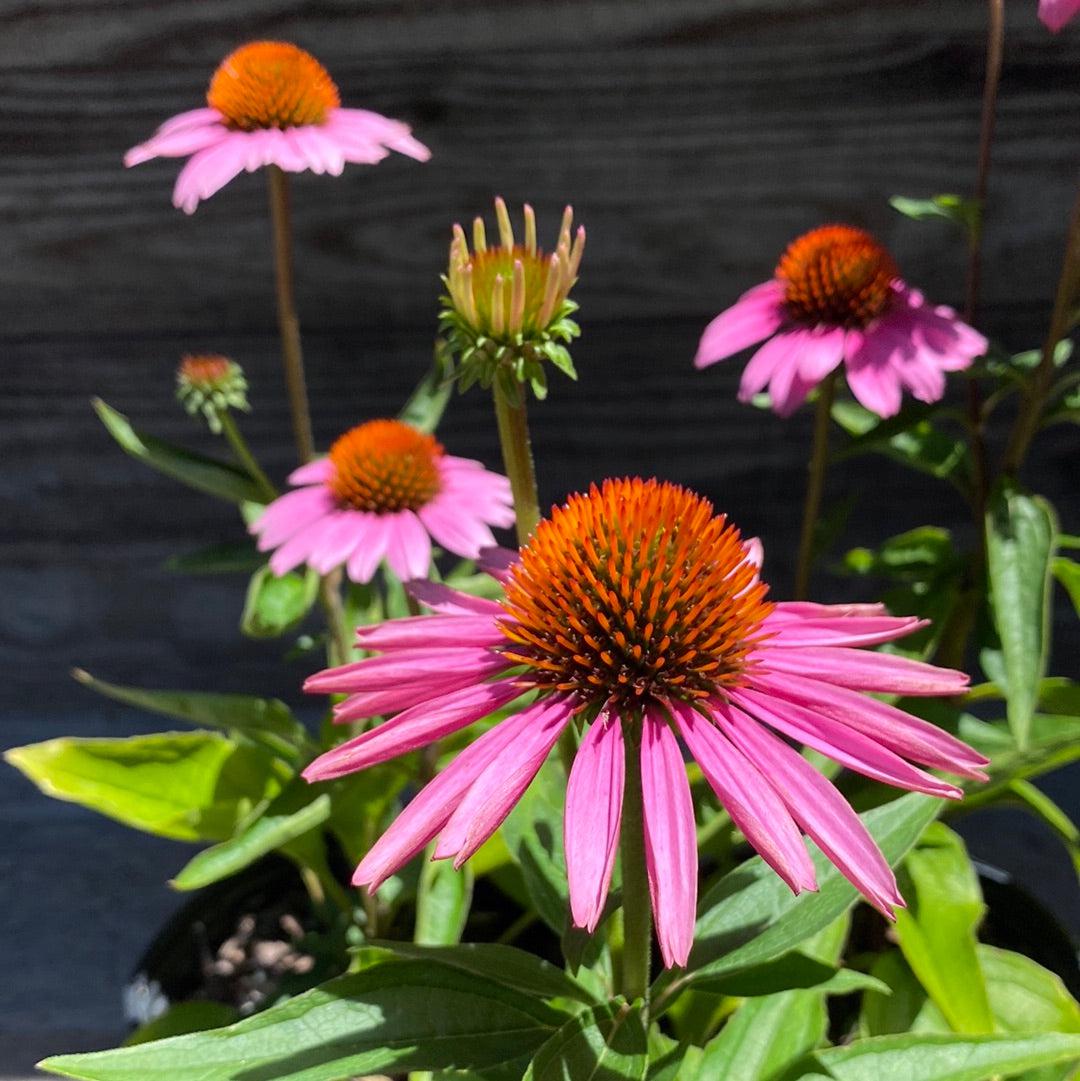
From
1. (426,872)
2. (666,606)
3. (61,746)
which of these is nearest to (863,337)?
(666,606)

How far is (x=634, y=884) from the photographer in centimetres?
35

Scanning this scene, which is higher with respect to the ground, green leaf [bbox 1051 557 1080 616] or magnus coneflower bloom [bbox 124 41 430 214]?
magnus coneflower bloom [bbox 124 41 430 214]

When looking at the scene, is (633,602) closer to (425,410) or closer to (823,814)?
(823,814)

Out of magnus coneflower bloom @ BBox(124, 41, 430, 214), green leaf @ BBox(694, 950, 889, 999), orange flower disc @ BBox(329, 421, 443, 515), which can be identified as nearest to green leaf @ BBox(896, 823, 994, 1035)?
green leaf @ BBox(694, 950, 889, 999)

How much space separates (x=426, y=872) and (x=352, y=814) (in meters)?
0.11

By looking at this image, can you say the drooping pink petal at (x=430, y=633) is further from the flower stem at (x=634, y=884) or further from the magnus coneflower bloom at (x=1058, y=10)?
the magnus coneflower bloom at (x=1058, y=10)

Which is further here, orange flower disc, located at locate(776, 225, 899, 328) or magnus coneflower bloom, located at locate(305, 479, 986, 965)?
orange flower disc, located at locate(776, 225, 899, 328)

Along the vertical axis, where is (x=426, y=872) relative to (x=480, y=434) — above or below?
below

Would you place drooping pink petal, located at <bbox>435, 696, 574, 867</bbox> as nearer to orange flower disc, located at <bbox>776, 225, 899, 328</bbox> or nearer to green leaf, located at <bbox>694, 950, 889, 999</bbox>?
green leaf, located at <bbox>694, 950, 889, 999</bbox>

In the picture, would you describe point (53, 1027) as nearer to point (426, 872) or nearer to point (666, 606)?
point (426, 872)

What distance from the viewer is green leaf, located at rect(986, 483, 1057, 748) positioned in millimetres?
494

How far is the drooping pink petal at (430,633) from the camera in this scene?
1.19 ft

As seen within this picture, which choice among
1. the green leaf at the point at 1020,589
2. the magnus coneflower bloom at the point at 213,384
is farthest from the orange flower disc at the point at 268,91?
the green leaf at the point at 1020,589

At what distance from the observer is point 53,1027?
2.59 feet
